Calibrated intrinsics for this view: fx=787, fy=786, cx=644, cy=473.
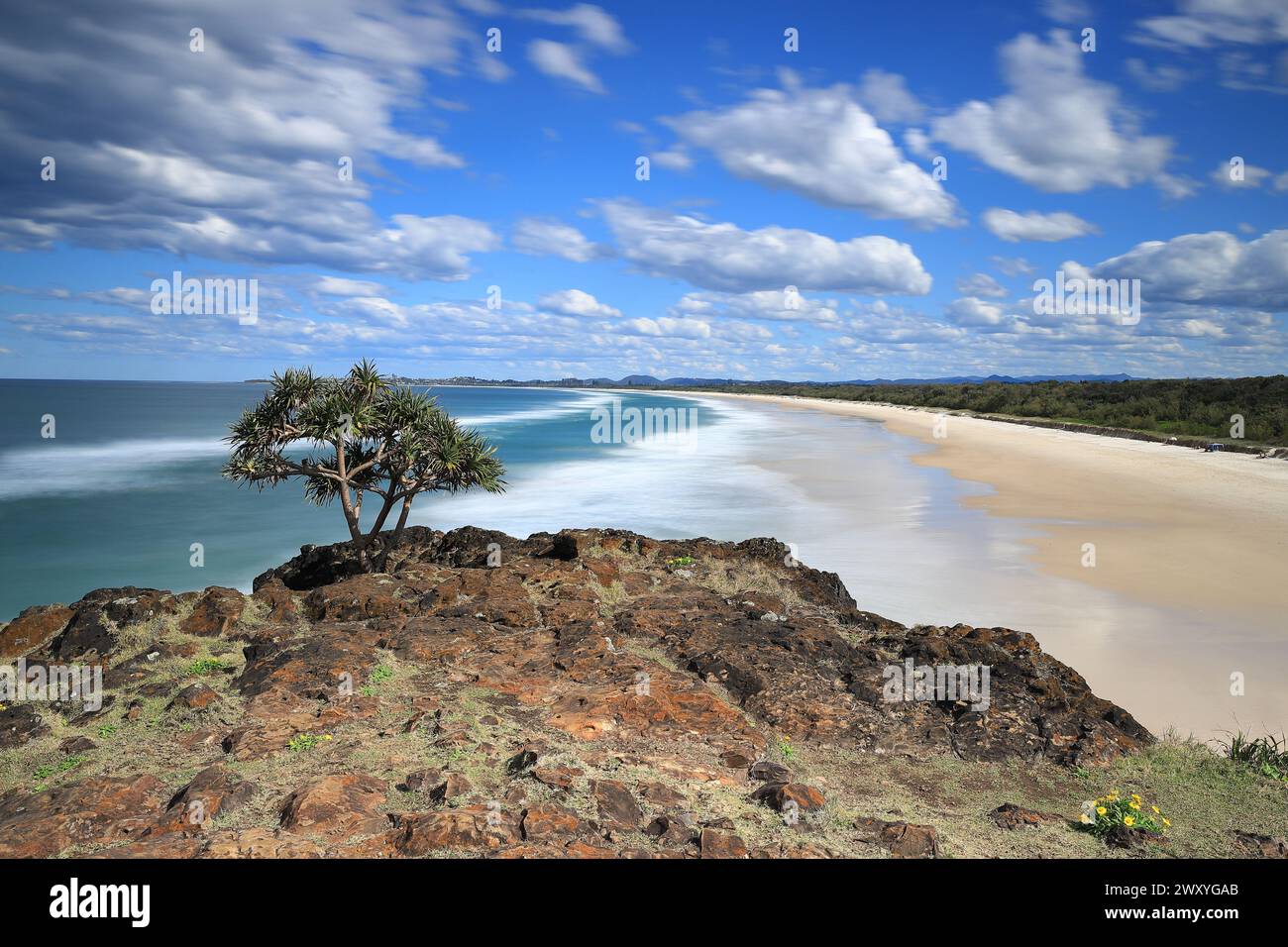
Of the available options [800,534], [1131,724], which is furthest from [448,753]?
[800,534]

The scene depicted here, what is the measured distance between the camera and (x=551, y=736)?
8.03 meters

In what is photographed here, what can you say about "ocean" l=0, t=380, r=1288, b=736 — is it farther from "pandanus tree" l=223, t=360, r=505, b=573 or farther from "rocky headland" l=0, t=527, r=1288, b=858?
"pandanus tree" l=223, t=360, r=505, b=573

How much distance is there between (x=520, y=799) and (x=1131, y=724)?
7281 mm

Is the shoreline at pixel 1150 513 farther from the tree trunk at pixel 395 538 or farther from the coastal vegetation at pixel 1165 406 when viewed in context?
the tree trunk at pixel 395 538

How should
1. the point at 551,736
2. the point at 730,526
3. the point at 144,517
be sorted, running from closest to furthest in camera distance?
the point at 551,736 → the point at 730,526 → the point at 144,517

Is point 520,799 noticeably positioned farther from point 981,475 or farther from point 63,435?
point 63,435

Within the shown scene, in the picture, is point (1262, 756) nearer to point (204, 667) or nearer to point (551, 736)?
point (551, 736)

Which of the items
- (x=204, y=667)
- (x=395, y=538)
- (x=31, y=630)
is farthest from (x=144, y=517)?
(x=204, y=667)

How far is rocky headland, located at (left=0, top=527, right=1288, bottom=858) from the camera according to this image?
20.3ft

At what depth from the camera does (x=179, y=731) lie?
26.3 feet

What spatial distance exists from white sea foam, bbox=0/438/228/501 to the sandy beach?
39.0 metres

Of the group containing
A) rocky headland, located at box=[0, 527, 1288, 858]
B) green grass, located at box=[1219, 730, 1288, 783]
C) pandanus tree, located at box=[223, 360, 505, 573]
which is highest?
pandanus tree, located at box=[223, 360, 505, 573]

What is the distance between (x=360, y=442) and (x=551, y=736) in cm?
1078

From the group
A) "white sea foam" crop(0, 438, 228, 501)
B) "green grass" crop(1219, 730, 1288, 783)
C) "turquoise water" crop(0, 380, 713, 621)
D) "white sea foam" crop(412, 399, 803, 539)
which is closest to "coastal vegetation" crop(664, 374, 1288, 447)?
"white sea foam" crop(412, 399, 803, 539)
